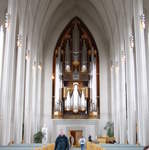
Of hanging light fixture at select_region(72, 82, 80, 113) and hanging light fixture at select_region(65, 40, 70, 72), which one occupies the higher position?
hanging light fixture at select_region(65, 40, 70, 72)

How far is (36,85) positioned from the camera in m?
26.3

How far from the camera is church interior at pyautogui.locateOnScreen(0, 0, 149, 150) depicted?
73.5 ft

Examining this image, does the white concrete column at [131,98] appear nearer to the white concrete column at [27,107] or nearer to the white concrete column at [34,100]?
the white concrete column at [27,107]

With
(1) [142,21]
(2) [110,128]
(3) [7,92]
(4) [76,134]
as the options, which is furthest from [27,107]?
(1) [142,21]

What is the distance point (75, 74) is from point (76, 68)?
2.26ft

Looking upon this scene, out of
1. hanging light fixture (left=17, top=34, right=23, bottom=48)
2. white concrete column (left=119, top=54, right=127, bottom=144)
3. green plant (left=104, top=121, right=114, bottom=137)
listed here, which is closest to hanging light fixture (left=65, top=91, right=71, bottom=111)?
green plant (left=104, top=121, right=114, bottom=137)

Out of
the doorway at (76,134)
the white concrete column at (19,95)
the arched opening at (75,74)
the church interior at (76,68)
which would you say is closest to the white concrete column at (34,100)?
the church interior at (76,68)

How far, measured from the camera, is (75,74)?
29344mm

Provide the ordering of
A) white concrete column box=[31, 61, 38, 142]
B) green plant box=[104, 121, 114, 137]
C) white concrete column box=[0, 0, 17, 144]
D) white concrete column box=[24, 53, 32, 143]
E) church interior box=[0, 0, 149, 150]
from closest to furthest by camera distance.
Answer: white concrete column box=[0, 0, 17, 144], white concrete column box=[24, 53, 32, 143], church interior box=[0, 0, 149, 150], white concrete column box=[31, 61, 38, 142], green plant box=[104, 121, 114, 137]

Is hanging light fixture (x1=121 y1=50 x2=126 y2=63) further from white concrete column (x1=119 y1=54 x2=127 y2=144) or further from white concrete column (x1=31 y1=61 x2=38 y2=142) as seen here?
white concrete column (x1=31 y1=61 x2=38 y2=142)

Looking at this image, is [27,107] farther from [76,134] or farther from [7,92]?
[76,134]

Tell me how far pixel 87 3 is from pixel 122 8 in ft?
26.7

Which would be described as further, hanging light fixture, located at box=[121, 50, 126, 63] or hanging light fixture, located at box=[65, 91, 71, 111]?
hanging light fixture, located at box=[65, 91, 71, 111]

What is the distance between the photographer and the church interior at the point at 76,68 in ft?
73.5
